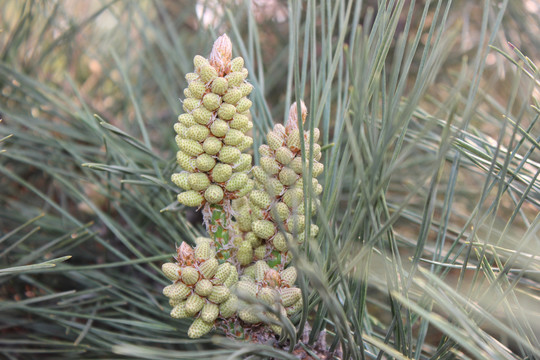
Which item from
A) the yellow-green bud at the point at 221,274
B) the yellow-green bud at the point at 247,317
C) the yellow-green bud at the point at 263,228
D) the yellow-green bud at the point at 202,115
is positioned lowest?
the yellow-green bud at the point at 247,317

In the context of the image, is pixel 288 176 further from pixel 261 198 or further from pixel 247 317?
pixel 247 317

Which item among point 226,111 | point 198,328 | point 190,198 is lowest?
point 198,328

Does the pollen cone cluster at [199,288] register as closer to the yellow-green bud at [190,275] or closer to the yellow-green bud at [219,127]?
the yellow-green bud at [190,275]

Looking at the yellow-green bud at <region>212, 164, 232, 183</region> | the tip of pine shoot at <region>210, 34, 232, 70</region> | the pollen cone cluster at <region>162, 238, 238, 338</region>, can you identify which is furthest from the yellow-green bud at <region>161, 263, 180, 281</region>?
the tip of pine shoot at <region>210, 34, 232, 70</region>

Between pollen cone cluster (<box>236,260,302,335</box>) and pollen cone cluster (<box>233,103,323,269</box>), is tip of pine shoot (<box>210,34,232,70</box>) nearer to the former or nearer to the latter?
pollen cone cluster (<box>233,103,323,269</box>)

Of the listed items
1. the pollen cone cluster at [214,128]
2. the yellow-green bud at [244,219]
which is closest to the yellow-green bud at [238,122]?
the pollen cone cluster at [214,128]

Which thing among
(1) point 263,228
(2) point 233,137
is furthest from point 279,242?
(2) point 233,137

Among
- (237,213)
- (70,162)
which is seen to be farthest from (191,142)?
(70,162)

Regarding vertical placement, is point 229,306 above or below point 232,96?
below
